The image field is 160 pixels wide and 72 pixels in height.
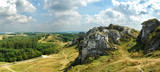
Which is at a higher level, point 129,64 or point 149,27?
point 149,27

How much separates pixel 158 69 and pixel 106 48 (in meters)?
31.4

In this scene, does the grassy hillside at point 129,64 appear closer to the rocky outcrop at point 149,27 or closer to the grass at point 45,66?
the rocky outcrop at point 149,27

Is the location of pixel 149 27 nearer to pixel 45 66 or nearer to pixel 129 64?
pixel 129 64

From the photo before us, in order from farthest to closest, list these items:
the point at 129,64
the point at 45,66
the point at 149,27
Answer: the point at 45,66, the point at 149,27, the point at 129,64

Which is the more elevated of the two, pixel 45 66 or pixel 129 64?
pixel 129 64

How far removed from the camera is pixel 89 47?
5384 centimetres

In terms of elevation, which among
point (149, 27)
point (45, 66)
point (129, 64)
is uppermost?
point (149, 27)

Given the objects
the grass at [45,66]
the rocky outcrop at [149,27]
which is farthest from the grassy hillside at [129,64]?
the grass at [45,66]

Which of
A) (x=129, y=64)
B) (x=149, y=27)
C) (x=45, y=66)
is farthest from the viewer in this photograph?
(x=45, y=66)

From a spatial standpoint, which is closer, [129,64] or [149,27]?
[129,64]

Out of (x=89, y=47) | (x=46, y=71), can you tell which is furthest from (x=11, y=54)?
(x=89, y=47)

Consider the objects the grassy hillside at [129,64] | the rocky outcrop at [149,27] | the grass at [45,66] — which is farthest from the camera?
the grass at [45,66]

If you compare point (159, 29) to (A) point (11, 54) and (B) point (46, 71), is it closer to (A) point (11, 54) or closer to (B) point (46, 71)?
(B) point (46, 71)

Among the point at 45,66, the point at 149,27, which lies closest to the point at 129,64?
the point at 149,27
